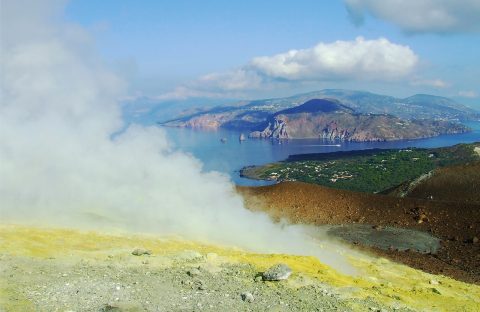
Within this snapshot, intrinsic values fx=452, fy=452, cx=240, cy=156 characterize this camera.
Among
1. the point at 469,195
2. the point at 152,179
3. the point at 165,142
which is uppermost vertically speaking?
the point at 165,142

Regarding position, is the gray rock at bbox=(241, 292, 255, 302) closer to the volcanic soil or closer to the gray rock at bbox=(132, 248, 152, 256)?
the gray rock at bbox=(132, 248, 152, 256)

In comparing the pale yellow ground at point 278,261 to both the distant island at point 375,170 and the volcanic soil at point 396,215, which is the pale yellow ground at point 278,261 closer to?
the volcanic soil at point 396,215

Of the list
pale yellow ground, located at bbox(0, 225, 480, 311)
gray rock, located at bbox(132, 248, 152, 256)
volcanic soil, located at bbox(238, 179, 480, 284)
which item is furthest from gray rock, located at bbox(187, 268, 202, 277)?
volcanic soil, located at bbox(238, 179, 480, 284)

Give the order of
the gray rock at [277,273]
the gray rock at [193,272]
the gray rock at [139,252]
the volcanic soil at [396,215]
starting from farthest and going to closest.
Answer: the volcanic soil at [396,215] → the gray rock at [139,252] → the gray rock at [193,272] → the gray rock at [277,273]

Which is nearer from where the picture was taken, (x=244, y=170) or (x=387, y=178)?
(x=387, y=178)

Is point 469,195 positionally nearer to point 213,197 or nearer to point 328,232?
point 328,232

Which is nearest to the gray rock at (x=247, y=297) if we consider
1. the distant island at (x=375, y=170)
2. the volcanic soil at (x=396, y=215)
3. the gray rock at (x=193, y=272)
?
the gray rock at (x=193, y=272)

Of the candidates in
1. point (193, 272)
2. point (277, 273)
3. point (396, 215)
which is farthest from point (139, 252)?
point (396, 215)

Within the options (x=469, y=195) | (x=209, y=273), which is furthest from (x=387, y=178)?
(x=209, y=273)
